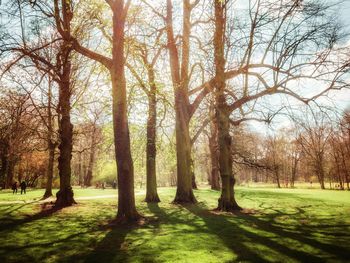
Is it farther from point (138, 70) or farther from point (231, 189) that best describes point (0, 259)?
point (231, 189)

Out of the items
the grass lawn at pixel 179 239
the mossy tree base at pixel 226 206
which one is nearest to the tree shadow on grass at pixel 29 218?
the grass lawn at pixel 179 239

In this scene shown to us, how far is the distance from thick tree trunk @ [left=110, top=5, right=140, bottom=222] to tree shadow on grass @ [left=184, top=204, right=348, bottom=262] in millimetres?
3141

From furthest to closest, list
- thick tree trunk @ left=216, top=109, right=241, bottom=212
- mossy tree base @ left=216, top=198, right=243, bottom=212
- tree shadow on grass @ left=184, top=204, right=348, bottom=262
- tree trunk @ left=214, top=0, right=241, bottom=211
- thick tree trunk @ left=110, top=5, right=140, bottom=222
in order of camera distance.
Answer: mossy tree base @ left=216, top=198, right=243, bottom=212, thick tree trunk @ left=216, top=109, right=241, bottom=212, tree trunk @ left=214, top=0, right=241, bottom=211, thick tree trunk @ left=110, top=5, right=140, bottom=222, tree shadow on grass @ left=184, top=204, right=348, bottom=262

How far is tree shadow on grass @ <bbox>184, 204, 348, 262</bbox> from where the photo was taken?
23.6 feet

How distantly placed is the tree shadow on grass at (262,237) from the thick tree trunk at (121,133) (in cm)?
314

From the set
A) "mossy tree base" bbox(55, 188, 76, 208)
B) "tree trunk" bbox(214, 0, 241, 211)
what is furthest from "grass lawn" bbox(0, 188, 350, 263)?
"mossy tree base" bbox(55, 188, 76, 208)

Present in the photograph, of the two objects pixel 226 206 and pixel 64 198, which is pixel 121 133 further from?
pixel 64 198

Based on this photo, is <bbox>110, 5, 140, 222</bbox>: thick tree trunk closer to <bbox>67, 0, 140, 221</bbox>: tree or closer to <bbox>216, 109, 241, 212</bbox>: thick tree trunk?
<bbox>67, 0, 140, 221</bbox>: tree

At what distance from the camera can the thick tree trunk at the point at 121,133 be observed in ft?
37.8

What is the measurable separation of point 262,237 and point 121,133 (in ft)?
19.9

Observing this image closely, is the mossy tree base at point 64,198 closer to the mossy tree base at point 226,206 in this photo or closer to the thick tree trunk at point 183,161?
the thick tree trunk at point 183,161

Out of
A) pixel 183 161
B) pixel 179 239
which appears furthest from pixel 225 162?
pixel 179 239

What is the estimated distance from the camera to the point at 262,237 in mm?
9211

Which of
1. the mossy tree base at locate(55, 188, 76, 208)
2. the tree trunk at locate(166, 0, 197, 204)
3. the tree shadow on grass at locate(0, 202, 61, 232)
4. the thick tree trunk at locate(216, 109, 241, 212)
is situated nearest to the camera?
the tree shadow on grass at locate(0, 202, 61, 232)
